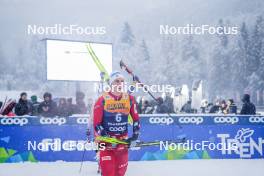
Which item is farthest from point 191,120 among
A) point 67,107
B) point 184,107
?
point 67,107

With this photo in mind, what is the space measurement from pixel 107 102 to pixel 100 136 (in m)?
0.45

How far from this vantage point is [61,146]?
1014cm

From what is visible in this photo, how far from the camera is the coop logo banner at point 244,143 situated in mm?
10594

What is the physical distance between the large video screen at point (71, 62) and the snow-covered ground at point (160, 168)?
2.94 m

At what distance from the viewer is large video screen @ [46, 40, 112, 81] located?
12.1m

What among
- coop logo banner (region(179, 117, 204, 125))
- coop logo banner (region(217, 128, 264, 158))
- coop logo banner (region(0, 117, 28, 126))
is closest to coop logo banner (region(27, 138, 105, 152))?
coop logo banner (region(0, 117, 28, 126))

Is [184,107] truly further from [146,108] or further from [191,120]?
[191,120]

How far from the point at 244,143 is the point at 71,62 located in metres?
4.80

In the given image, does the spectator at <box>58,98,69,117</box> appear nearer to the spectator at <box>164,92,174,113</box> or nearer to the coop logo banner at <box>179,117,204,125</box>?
the spectator at <box>164,92,174,113</box>

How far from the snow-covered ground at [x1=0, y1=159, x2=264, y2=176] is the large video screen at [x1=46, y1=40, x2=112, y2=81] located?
2.94 metres

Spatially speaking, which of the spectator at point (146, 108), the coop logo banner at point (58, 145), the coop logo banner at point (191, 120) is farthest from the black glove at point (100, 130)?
the spectator at point (146, 108)

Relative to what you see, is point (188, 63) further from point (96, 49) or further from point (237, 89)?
point (96, 49)

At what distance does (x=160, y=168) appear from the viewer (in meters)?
9.02

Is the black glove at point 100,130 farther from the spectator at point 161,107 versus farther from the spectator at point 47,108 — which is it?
the spectator at point 161,107
